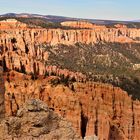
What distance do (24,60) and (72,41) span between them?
110 meters

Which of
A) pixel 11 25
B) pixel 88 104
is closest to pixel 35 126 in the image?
pixel 88 104

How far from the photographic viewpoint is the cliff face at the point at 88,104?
6056 cm

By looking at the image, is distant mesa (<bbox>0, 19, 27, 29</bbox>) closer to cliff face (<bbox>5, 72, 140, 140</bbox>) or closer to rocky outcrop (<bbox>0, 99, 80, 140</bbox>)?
cliff face (<bbox>5, 72, 140, 140</bbox>)

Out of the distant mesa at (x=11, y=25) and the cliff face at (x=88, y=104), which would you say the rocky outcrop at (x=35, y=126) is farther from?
the distant mesa at (x=11, y=25)

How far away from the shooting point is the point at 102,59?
7008 inches

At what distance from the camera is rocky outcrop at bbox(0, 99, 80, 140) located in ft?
51.4

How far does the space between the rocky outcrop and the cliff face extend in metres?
42.2

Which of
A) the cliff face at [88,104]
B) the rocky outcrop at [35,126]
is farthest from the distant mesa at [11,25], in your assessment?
the rocky outcrop at [35,126]

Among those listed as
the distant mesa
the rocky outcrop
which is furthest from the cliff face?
the distant mesa

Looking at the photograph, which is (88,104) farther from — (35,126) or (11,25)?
(11,25)

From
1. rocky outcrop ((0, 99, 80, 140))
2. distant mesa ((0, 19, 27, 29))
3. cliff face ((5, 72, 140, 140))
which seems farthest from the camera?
distant mesa ((0, 19, 27, 29))

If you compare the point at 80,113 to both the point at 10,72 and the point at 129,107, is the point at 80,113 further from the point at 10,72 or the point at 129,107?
the point at 10,72

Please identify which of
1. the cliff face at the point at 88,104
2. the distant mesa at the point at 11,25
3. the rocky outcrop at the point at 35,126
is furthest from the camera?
the distant mesa at the point at 11,25

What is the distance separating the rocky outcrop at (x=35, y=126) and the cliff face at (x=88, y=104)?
138 feet
